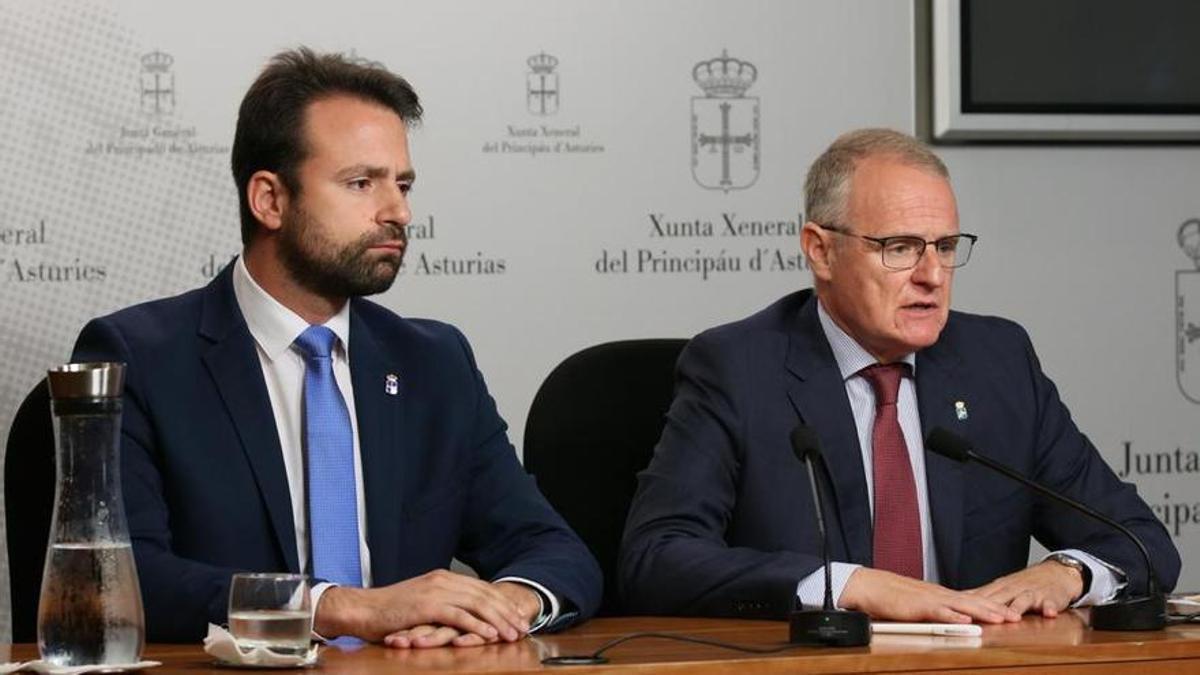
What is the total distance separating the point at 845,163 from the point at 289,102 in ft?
3.35

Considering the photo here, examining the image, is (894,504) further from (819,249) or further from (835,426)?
(819,249)

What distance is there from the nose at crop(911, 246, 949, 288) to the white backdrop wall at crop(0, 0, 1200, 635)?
0.89m

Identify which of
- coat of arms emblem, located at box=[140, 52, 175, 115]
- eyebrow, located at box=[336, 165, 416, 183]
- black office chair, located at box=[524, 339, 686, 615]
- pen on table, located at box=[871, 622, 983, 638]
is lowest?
pen on table, located at box=[871, 622, 983, 638]

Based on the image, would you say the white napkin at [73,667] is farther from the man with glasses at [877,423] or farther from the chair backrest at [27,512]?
the man with glasses at [877,423]

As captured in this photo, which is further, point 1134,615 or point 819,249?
point 819,249

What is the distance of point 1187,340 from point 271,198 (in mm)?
2402

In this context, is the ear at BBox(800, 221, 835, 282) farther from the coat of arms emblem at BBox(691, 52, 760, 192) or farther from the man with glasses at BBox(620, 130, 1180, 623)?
the coat of arms emblem at BBox(691, 52, 760, 192)

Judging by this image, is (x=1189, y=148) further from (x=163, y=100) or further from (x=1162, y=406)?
(x=163, y=100)

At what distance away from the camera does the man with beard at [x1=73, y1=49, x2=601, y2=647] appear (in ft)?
10.5

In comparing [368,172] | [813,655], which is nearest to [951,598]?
[813,655]

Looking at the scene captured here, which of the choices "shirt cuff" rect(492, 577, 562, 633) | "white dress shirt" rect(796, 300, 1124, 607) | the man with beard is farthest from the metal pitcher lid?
"white dress shirt" rect(796, 300, 1124, 607)

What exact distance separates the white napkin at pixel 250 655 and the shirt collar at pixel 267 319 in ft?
3.10

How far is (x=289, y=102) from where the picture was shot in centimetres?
347

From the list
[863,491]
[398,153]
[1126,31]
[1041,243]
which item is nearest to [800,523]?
[863,491]
